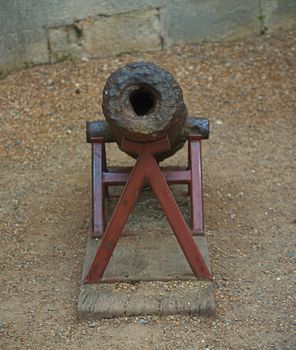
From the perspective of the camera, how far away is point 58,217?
5297mm

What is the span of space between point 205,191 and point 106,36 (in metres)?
2.13

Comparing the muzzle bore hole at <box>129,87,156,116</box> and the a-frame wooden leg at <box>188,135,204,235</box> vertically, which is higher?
the muzzle bore hole at <box>129,87,156,116</box>

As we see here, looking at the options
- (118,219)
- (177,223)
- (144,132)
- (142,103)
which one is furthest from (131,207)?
(142,103)

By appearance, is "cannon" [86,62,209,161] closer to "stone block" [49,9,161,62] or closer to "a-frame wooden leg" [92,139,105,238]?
"a-frame wooden leg" [92,139,105,238]

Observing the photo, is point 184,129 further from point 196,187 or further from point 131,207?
point 131,207

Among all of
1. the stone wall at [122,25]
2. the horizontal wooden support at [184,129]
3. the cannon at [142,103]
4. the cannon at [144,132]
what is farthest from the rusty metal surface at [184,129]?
the stone wall at [122,25]

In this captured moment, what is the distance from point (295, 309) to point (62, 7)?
3628 mm

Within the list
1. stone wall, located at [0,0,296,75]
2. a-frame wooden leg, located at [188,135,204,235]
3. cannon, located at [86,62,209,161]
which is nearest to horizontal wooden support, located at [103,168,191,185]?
a-frame wooden leg, located at [188,135,204,235]

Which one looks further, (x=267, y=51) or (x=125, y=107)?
(x=267, y=51)

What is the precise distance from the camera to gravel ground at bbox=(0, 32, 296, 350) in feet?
13.7

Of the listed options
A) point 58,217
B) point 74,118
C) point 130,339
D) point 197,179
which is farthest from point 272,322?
point 74,118

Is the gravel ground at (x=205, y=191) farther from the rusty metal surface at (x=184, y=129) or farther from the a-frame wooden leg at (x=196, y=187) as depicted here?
the rusty metal surface at (x=184, y=129)

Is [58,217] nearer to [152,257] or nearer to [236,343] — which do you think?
[152,257]

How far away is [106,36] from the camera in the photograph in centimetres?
714
